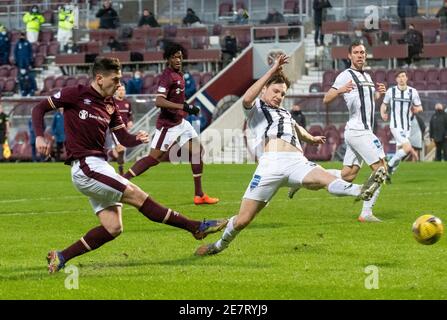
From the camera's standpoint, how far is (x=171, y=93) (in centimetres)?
1881

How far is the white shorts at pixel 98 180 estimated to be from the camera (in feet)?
35.3

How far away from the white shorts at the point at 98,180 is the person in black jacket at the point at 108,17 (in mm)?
37079

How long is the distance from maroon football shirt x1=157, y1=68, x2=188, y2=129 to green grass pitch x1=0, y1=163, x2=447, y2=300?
56.4 inches

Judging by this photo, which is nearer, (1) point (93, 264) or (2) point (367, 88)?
(1) point (93, 264)

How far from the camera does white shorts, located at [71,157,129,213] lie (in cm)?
1077

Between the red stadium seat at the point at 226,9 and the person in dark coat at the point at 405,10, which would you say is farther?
the red stadium seat at the point at 226,9

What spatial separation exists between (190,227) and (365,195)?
1.83 metres

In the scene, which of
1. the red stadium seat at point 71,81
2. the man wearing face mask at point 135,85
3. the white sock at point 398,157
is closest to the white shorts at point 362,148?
the white sock at point 398,157

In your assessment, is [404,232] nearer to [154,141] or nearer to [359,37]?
Result: [154,141]

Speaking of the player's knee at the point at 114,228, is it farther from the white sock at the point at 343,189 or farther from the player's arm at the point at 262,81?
the white sock at the point at 343,189

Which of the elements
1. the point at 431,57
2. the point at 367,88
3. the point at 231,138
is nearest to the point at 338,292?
the point at 367,88

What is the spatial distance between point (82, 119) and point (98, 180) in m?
0.64
